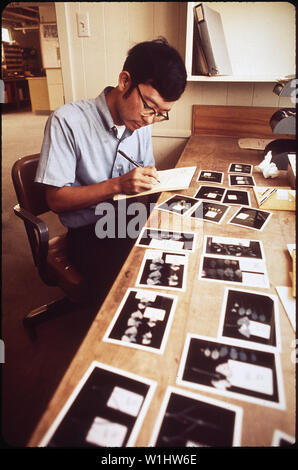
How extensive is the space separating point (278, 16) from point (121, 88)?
142cm

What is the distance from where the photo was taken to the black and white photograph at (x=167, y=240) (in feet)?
3.21

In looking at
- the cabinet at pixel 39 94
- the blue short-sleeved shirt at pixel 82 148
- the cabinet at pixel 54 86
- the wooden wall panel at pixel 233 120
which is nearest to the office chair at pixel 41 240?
the blue short-sleeved shirt at pixel 82 148

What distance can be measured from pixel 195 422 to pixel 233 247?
0.57m

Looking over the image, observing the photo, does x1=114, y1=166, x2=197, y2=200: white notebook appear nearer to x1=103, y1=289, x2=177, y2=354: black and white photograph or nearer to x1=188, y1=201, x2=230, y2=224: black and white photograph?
x1=188, y1=201, x2=230, y2=224: black and white photograph

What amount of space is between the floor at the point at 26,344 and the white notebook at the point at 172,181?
0.85 metres

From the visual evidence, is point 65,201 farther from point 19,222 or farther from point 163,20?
point 19,222

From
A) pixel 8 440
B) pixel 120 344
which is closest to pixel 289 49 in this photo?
pixel 120 344

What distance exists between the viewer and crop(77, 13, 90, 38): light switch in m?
2.18

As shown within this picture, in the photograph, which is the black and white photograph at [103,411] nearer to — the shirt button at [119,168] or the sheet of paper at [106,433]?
the sheet of paper at [106,433]

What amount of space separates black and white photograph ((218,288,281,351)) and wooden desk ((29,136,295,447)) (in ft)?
0.05

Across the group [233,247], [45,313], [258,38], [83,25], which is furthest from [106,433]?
[83,25]

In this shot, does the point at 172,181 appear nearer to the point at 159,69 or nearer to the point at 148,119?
the point at 148,119

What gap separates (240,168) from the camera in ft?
5.34

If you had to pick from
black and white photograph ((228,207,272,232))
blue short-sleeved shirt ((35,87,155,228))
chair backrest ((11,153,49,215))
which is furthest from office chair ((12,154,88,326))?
black and white photograph ((228,207,272,232))
